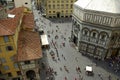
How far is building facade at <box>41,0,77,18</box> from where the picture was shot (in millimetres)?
73062

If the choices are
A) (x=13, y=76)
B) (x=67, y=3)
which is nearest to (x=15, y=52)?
(x=13, y=76)

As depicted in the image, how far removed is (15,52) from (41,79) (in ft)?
35.0

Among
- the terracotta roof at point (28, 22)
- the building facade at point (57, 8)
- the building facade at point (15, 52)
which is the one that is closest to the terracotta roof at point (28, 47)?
the building facade at point (15, 52)

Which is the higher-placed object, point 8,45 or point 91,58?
point 8,45

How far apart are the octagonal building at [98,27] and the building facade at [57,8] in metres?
31.9

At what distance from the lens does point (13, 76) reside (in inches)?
1252

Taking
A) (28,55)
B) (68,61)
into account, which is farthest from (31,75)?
(68,61)

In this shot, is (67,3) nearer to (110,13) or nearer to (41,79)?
(110,13)

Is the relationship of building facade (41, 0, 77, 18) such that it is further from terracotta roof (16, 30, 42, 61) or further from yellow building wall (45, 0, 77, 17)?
terracotta roof (16, 30, 42, 61)

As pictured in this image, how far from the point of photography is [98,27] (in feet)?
124

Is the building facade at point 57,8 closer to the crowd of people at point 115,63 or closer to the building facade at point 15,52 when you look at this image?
the building facade at point 15,52

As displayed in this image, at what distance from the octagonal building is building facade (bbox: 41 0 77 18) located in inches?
1255

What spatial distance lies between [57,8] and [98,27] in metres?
41.9

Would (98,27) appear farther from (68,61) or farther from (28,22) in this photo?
Answer: (28,22)
